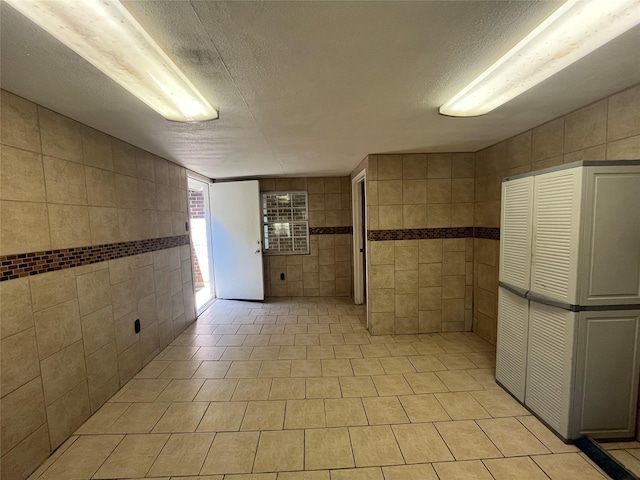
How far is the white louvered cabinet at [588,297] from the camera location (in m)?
1.54

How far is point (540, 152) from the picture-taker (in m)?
2.24

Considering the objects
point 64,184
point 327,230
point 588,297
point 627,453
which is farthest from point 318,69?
point 327,230

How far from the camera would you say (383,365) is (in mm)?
2566

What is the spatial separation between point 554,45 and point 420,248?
7.55ft

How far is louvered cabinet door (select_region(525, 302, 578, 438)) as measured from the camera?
162 cm

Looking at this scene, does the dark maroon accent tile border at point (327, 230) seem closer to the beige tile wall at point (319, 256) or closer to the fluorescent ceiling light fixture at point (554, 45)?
the beige tile wall at point (319, 256)

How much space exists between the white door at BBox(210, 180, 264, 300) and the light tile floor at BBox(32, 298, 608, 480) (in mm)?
1683

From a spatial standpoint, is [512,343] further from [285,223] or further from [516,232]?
[285,223]

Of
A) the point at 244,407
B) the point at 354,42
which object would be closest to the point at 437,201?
the point at 354,42

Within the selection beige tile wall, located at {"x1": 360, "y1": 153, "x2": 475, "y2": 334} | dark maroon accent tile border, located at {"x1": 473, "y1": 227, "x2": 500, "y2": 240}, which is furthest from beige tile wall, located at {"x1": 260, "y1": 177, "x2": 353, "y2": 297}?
dark maroon accent tile border, located at {"x1": 473, "y1": 227, "x2": 500, "y2": 240}

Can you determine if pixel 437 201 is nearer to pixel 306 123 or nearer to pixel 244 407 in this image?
pixel 306 123

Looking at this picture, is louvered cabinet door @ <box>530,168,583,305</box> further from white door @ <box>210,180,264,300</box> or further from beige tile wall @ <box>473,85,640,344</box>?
white door @ <box>210,180,264,300</box>

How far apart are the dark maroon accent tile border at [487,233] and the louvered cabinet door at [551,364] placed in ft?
3.66

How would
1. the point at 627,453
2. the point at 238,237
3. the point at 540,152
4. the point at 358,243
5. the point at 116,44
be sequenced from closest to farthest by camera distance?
the point at 116,44 < the point at 627,453 < the point at 540,152 < the point at 358,243 < the point at 238,237
